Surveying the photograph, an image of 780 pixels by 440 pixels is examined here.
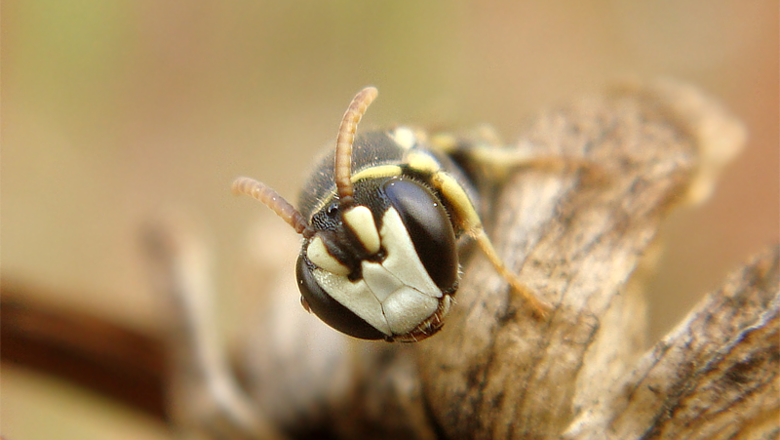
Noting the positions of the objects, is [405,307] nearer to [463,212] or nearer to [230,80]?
[463,212]

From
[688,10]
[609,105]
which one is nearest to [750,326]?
[609,105]

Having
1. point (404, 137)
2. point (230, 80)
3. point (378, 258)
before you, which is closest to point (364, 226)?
point (378, 258)

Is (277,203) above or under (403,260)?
above

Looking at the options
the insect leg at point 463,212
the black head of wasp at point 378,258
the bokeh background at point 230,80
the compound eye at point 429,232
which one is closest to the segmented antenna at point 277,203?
the black head of wasp at point 378,258

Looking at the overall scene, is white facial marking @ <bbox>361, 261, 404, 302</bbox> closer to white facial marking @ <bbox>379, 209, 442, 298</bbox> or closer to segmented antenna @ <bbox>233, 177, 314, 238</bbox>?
white facial marking @ <bbox>379, 209, 442, 298</bbox>

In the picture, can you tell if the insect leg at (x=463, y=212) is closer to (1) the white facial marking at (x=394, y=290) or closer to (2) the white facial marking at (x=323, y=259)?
(1) the white facial marking at (x=394, y=290)

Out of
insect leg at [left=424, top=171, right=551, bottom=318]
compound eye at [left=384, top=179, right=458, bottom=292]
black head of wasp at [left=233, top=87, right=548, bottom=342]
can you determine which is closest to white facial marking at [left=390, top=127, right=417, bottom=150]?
insect leg at [left=424, top=171, right=551, bottom=318]

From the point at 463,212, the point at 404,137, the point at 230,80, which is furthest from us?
the point at 230,80

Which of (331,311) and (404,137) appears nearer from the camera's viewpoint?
(331,311)
